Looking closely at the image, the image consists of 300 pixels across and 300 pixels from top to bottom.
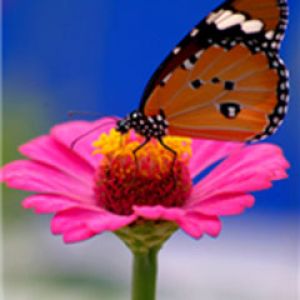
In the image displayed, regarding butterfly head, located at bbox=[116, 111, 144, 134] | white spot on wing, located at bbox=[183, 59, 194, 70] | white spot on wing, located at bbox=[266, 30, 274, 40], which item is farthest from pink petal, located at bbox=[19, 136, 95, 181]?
white spot on wing, located at bbox=[266, 30, 274, 40]

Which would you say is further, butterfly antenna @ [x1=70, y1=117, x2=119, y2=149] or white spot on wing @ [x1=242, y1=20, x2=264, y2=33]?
butterfly antenna @ [x1=70, y1=117, x2=119, y2=149]

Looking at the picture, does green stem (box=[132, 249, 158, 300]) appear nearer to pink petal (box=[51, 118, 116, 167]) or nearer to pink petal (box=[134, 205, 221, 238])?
pink petal (box=[134, 205, 221, 238])

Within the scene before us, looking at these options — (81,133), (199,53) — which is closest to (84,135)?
(81,133)

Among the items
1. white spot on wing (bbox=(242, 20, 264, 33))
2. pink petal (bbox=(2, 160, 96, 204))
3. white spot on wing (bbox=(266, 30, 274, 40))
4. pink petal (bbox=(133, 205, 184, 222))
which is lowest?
pink petal (bbox=(133, 205, 184, 222))

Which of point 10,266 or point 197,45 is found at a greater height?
point 197,45

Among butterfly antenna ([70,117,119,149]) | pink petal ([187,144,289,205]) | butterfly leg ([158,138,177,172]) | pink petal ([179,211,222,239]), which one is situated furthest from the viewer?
butterfly antenna ([70,117,119,149])

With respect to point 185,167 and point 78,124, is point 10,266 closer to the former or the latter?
point 78,124

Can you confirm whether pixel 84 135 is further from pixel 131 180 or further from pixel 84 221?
pixel 84 221

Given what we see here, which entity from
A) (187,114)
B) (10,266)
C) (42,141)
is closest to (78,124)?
(42,141)
